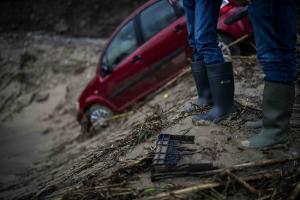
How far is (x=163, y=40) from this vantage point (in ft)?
22.1

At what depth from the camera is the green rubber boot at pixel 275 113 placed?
2.97m

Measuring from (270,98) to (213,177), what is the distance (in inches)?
30.3

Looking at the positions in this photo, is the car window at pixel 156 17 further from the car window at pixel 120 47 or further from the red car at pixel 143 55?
the car window at pixel 120 47

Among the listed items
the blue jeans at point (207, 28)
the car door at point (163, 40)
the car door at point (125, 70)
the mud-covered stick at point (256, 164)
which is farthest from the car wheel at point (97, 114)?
the mud-covered stick at point (256, 164)

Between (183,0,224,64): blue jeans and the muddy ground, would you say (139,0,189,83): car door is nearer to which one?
the muddy ground

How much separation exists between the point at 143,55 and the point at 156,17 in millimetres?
700

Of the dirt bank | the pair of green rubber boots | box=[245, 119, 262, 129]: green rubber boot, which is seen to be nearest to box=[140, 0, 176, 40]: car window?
the pair of green rubber boots

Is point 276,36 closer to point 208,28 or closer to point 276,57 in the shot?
point 276,57

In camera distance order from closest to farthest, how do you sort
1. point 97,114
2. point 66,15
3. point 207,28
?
point 207,28 < point 97,114 < point 66,15

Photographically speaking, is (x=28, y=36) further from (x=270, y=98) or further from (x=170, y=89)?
(x=270, y=98)

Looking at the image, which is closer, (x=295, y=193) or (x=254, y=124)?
(x=295, y=193)

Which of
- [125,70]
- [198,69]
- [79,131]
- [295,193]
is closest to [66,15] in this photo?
[79,131]

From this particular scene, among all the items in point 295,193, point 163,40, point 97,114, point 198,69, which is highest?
point 163,40

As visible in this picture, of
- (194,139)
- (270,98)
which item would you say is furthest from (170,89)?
(270,98)
